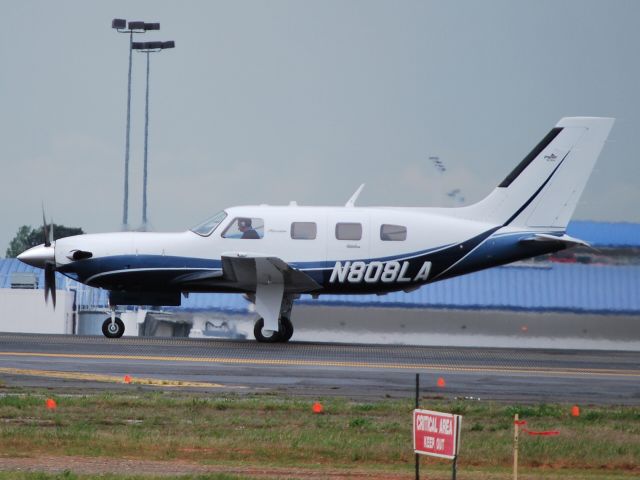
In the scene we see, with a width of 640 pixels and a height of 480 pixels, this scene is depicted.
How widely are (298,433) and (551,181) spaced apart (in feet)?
57.2

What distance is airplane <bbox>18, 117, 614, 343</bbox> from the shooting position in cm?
3044

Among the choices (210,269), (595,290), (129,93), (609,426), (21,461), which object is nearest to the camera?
(21,461)

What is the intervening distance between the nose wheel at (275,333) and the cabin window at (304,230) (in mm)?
2197

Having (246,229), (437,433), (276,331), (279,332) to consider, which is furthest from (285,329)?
(437,433)

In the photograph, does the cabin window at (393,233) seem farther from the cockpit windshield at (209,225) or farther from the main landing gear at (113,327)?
the main landing gear at (113,327)

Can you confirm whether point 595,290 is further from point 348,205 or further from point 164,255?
point 164,255

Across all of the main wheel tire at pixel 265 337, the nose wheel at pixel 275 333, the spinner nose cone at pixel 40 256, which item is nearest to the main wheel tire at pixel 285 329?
the nose wheel at pixel 275 333

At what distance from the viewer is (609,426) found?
1725 cm

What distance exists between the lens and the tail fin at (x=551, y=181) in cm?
3141

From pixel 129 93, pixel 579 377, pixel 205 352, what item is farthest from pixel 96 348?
pixel 129 93

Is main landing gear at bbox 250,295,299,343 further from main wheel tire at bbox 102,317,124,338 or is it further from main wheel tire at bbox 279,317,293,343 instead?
main wheel tire at bbox 102,317,124,338

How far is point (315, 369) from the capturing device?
2344 cm

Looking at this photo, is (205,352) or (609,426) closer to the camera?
(609,426)

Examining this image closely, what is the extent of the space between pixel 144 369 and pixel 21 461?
899 cm
